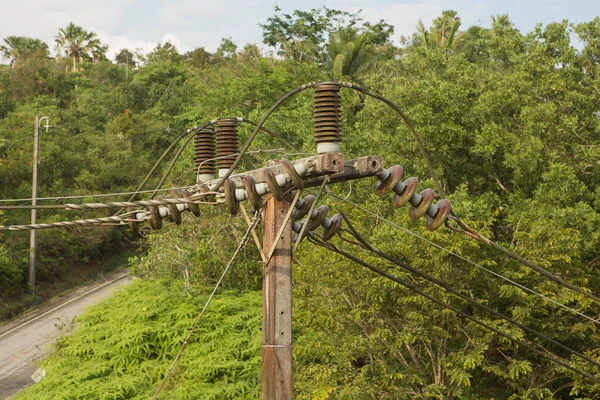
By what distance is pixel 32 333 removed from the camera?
27.0 m

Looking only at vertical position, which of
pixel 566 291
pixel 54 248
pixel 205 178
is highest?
pixel 205 178

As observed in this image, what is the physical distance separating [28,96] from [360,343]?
4389 cm

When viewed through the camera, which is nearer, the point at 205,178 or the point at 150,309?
the point at 205,178

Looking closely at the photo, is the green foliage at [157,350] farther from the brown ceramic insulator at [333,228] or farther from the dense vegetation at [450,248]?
the brown ceramic insulator at [333,228]

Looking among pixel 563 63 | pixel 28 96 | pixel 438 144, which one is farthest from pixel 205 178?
pixel 28 96

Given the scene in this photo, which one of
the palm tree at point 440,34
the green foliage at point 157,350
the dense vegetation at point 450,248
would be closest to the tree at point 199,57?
the palm tree at point 440,34

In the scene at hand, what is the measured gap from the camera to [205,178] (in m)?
8.24

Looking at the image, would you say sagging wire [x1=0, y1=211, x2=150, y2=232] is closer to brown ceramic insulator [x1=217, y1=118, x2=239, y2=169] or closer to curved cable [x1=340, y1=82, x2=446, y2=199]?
brown ceramic insulator [x1=217, y1=118, x2=239, y2=169]

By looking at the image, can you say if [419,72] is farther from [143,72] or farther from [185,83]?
[143,72]

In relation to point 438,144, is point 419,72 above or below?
above

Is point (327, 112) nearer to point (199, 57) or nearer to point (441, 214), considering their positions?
point (441, 214)

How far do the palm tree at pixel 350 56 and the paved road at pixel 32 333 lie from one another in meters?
14.4

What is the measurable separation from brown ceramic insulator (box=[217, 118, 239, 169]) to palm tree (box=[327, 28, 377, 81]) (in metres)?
29.1

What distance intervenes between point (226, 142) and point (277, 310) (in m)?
2.32
